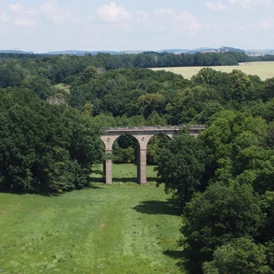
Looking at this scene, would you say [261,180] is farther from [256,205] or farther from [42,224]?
[42,224]

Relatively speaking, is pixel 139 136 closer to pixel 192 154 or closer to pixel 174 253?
pixel 192 154

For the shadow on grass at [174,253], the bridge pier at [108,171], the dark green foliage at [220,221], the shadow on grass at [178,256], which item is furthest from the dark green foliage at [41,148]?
the dark green foliage at [220,221]

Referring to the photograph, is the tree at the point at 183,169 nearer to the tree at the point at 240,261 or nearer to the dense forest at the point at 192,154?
the dense forest at the point at 192,154

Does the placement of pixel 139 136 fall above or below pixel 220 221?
below

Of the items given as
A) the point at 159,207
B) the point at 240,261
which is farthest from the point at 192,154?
the point at 240,261

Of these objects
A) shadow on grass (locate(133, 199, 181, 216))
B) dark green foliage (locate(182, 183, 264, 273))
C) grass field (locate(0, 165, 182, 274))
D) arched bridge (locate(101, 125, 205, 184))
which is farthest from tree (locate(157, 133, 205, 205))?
arched bridge (locate(101, 125, 205, 184))

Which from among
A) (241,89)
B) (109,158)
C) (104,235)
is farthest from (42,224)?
(241,89)
